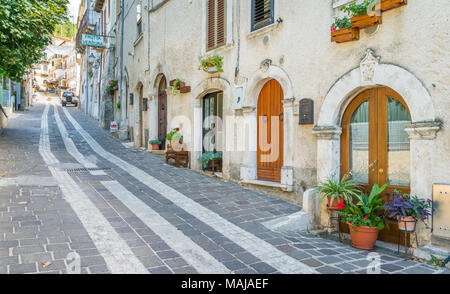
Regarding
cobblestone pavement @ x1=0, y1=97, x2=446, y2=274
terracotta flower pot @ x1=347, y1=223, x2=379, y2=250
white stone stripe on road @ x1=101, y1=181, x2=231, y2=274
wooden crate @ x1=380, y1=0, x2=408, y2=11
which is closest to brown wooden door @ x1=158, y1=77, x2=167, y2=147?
cobblestone pavement @ x1=0, y1=97, x2=446, y2=274

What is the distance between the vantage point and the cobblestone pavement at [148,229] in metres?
3.97

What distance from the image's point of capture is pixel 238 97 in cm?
835

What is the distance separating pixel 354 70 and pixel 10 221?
5806 mm

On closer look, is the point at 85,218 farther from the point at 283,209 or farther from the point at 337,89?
the point at 337,89

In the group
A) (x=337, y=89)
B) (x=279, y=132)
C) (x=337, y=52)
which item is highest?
(x=337, y=52)

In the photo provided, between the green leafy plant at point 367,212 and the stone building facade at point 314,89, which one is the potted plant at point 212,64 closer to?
the stone building facade at point 314,89

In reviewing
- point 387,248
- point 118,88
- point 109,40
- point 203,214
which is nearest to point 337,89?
point 387,248

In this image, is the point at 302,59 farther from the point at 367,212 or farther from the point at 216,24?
the point at 216,24

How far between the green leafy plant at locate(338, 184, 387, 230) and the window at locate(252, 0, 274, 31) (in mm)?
4373

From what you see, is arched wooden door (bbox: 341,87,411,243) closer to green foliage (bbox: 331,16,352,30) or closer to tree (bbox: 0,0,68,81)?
green foliage (bbox: 331,16,352,30)

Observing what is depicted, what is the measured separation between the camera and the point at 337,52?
588cm

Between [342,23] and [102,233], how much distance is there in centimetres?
490
